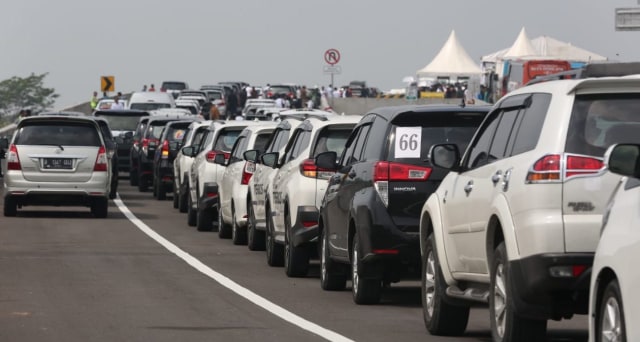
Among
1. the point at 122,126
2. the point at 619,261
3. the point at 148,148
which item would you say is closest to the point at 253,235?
the point at 619,261

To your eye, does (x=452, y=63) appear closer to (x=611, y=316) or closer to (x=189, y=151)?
(x=189, y=151)

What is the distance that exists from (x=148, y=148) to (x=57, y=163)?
37.7 feet

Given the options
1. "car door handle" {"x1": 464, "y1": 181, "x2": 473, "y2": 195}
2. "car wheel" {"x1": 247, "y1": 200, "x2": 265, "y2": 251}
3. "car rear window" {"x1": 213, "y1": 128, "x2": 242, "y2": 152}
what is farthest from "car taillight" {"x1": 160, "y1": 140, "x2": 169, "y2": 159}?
"car door handle" {"x1": 464, "y1": 181, "x2": 473, "y2": 195}

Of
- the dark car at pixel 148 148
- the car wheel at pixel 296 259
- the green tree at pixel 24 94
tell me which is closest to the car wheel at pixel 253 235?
the car wheel at pixel 296 259

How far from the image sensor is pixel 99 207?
3031 centimetres

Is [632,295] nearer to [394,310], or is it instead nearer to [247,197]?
[394,310]

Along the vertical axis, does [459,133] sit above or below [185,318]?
above

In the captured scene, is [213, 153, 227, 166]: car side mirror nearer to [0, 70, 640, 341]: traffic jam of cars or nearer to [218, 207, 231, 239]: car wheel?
[0, 70, 640, 341]: traffic jam of cars

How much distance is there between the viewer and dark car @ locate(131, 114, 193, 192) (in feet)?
134

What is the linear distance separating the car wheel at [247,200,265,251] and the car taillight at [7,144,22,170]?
25.5ft

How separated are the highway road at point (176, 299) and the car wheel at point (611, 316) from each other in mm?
3823

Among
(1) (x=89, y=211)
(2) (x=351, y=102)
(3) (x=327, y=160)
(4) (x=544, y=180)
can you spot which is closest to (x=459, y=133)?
(3) (x=327, y=160)

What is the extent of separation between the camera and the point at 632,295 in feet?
26.3

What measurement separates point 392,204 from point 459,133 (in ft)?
2.72
